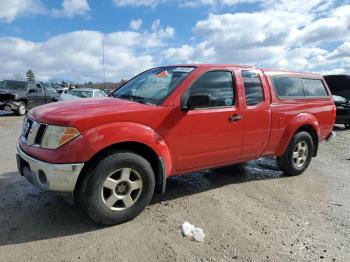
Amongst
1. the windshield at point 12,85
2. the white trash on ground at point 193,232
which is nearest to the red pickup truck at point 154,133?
the white trash on ground at point 193,232

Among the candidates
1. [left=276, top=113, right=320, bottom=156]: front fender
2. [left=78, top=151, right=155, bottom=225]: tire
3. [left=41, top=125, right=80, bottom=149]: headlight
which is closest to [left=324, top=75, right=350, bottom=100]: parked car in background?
[left=276, top=113, right=320, bottom=156]: front fender

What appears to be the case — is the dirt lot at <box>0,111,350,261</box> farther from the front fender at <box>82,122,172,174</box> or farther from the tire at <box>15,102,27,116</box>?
the tire at <box>15,102,27,116</box>

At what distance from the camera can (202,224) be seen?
4012 millimetres

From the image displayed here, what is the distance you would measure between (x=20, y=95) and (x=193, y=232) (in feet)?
54.3

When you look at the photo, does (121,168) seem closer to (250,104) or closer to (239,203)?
(239,203)

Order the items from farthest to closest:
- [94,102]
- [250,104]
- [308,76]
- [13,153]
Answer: [13,153] → [308,76] → [250,104] → [94,102]

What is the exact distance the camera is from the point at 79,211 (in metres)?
4.29

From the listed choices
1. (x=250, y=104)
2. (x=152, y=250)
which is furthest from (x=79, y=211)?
(x=250, y=104)

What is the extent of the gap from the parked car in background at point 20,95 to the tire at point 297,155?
15.2 meters

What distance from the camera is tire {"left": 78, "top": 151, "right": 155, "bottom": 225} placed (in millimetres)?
3684

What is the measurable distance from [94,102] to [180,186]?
6.24 ft

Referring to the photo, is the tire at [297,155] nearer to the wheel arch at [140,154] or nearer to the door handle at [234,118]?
the door handle at [234,118]

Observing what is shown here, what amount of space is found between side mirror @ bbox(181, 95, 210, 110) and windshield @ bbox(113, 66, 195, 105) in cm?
29

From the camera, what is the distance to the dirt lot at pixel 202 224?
3.38 metres
